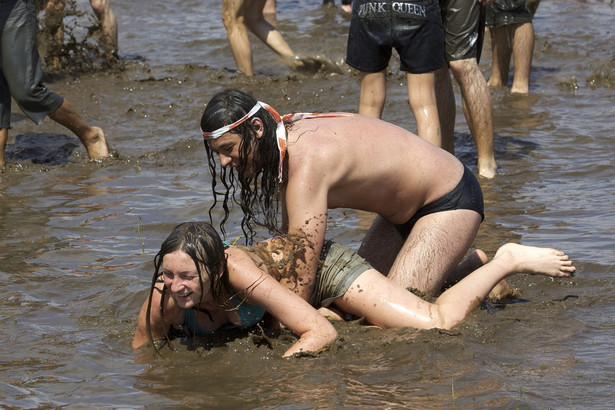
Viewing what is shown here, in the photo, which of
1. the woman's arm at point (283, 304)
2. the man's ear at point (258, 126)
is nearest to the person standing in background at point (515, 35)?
the man's ear at point (258, 126)

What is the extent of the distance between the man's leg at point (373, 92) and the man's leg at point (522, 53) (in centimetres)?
302

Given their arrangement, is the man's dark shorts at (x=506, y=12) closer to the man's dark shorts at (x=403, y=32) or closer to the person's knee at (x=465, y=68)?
the person's knee at (x=465, y=68)

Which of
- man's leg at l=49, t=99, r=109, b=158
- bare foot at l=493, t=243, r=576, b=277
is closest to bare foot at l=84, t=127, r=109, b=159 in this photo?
man's leg at l=49, t=99, r=109, b=158

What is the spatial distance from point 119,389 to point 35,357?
59 centimetres

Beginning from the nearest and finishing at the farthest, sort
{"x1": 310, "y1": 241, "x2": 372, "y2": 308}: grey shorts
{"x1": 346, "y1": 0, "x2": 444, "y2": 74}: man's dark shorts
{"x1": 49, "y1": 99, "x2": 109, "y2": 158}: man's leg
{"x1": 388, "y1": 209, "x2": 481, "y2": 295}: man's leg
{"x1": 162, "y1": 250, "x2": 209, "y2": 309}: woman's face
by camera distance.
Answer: {"x1": 162, "y1": 250, "x2": 209, "y2": 309}: woman's face
{"x1": 310, "y1": 241, "x2": 372, "y2": 308}: grey shorts
{"x1": 388, "y1": 209, "x2": 481, "y2": 295}: man's leg
{"x1": 346, "y1": 0, "x2": 444, "y2": 74}: man's dark shorts
{"x1": 49, "y1": 99, "x2": 109, "y2": 158}: man's leg

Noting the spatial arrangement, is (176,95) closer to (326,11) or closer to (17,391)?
(326,11)

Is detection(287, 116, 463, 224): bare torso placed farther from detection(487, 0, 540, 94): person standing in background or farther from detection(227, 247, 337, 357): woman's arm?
detection(487, 0, 540, 94): person standing in background

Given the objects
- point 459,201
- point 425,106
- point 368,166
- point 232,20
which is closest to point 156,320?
point 368,166

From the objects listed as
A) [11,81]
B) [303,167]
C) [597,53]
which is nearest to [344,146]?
[303,167]

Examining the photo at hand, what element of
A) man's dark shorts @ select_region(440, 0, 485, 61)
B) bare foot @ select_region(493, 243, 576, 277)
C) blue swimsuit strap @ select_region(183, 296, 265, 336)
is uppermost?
man's dark shorts @ select_region(440, 0, 485, 61)

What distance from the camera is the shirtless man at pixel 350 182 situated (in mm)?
4309

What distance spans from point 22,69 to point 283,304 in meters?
3.87

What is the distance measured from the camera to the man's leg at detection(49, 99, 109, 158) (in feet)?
24.7

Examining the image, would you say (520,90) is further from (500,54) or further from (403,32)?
(403,32)
